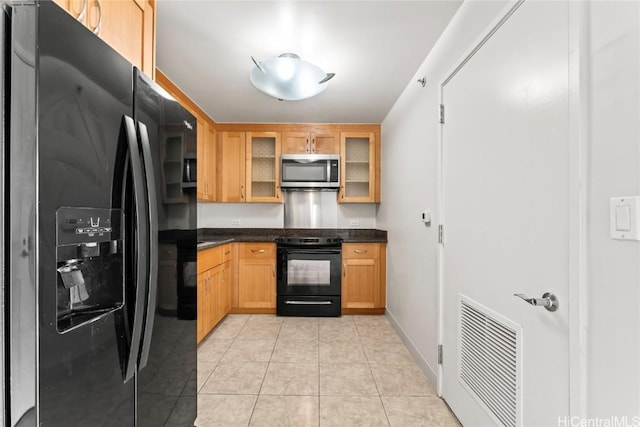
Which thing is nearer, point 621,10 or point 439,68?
point 621,10

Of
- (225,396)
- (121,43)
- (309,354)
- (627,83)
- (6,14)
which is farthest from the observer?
(309,354)

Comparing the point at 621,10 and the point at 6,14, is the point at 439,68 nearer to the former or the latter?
the point at 621,10

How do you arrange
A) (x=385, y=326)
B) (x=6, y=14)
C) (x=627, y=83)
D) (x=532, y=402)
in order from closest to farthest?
(x=6, y=14) → (x=627, y=83) → (x=532, y=402) → (x=385, y=326)

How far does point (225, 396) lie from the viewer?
1.99 m

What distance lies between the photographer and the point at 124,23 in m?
1.35

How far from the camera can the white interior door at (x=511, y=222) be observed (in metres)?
1.01

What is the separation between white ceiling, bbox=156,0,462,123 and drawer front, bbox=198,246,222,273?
5.12 ft

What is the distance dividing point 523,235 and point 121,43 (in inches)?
73.2

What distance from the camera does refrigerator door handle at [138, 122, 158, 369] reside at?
0.99 meters

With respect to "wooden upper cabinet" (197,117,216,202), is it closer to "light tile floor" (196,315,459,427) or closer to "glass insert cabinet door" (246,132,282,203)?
"glass insert cabinet door" (246,132,282,203)

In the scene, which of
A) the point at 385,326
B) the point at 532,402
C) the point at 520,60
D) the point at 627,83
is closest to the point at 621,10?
the point at 627,83

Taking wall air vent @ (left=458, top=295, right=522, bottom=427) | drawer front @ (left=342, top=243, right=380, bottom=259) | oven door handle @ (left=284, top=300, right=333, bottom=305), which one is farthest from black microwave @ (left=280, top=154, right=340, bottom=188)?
wall air vent @ (left=458, top=295, right=522, bottom=427)

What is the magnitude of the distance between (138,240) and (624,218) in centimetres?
135

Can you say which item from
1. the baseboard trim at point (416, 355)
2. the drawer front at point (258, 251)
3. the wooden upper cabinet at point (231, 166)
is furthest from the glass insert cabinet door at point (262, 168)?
the baseboard trim at point (416, 355)
